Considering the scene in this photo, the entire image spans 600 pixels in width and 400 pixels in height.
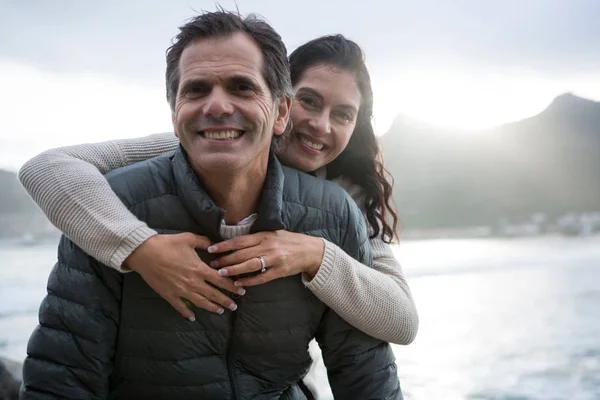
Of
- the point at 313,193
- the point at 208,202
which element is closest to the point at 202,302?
the point at 208,202

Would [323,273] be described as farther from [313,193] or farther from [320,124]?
[320,124]

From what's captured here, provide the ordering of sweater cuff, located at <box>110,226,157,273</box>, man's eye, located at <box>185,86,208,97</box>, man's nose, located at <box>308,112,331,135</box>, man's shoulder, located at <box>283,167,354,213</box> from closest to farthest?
sweater cuff, located at <box>110,226,157,273</box>
man's eye, located at <box>185,86,208,97</box>
man's shoulder, located at <box>283,167,354,213</box>
man's nose, located at <box>308,112,331,135</box>

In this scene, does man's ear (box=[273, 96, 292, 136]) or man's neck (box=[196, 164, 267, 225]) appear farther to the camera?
man's ear (box=[273, 96, 292, 136])

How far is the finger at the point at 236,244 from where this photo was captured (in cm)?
144

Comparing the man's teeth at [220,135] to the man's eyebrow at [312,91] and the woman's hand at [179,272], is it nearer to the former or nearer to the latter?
the woman's hand at [179,272]

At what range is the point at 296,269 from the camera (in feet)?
4.89

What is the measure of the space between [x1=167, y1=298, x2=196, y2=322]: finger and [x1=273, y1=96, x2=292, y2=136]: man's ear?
572 millimetres

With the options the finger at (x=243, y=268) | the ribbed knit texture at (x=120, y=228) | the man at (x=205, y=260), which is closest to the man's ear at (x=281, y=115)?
the man at (x=205, y=260)

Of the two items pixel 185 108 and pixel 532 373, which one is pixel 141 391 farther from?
pixel 532 373

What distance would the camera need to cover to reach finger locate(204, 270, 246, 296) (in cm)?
142

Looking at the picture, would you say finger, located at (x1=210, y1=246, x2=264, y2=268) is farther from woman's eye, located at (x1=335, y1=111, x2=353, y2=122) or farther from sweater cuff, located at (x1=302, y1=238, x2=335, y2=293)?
woman's eye, located at (x1=335, y1=111, x2=353, y2=122)

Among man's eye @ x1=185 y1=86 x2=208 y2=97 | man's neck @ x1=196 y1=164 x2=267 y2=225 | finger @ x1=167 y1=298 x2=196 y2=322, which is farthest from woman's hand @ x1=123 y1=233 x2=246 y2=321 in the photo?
man's eye @ x1=185 y1=86 x2=208 y2=97

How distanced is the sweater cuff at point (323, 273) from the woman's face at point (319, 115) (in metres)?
0.59

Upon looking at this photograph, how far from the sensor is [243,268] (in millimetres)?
1411
